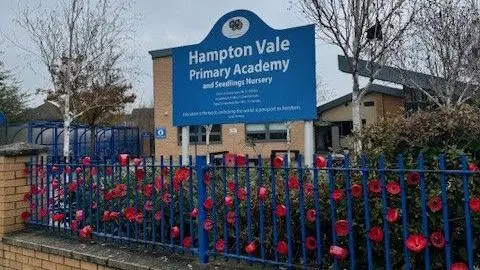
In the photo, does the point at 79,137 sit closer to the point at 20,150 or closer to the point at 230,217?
the point at 20,150

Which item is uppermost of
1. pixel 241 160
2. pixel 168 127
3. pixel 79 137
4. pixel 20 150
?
pixel 168 127

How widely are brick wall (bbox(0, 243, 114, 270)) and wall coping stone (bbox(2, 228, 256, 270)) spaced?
0.12 feet

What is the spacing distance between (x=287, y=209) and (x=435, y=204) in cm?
94

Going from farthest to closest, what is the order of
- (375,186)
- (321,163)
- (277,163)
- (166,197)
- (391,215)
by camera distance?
(166,197), (277,163), (321,163), (375,186), (391,215)

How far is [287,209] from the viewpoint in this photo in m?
3.16

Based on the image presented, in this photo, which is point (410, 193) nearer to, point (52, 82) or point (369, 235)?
point (369, 235)

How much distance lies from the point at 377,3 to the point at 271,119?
8.82 m

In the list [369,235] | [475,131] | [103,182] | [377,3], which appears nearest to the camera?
[369,235]

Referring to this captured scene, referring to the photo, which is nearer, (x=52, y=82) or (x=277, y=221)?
(x=277, y=221)

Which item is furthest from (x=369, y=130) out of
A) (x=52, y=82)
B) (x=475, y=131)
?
(x=52, y=82)

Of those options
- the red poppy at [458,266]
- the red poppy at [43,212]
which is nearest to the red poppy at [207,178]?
the red poppy at [458,266]

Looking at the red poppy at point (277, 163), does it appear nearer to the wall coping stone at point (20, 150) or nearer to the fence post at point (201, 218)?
the fence post at point (201, 218)

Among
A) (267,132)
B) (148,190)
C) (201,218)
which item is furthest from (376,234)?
(267,132)

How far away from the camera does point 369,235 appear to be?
9.14 feet
